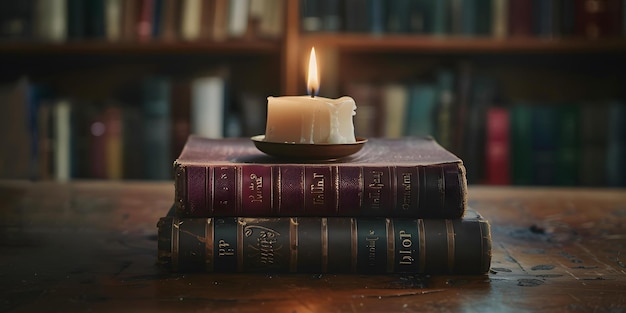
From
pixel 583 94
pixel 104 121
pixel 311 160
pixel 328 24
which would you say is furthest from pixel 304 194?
pixel 583 94

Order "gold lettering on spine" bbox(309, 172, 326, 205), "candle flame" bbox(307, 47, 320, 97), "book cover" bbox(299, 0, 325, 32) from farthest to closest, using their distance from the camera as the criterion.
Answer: "book cover" bbox(299, 0, 325, 32) → "candle flame" bbox(307, 47, 320, 97) → "gold lettering on spine" bbox(309, 172, 326, 205)

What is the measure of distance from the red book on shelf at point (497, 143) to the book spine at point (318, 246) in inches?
50.4

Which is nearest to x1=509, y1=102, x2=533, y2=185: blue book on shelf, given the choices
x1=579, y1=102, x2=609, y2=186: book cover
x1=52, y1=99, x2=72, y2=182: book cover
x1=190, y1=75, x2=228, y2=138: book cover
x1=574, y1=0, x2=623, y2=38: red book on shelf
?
x1=579, y1=102, x2=609, y2=186: book cover

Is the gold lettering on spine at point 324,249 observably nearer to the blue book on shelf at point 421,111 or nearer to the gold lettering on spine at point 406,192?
the gold lettering on spine at point 406,192

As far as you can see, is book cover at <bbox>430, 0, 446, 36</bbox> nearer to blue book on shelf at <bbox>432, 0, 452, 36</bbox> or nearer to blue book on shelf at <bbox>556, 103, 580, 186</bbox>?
blue book on shelf at <bbox>432, 0, 452, 36</bbox>

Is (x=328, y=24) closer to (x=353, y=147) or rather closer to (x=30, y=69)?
(x=30, y=69)

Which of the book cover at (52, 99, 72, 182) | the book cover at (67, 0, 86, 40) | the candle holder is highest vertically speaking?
the book cover at (67, 0, 86, 40)

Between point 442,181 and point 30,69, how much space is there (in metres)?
1.92

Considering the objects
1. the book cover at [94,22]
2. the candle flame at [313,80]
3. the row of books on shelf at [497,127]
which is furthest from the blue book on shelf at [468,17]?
the candle flame at [313,80]

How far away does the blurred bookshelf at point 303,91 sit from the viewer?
1.96 m

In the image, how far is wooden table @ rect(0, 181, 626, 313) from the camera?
0.65 m

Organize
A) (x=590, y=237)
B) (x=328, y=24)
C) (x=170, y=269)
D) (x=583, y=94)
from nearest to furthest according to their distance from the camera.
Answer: (x=170, y=269), (x=590, y=237), (x=328, y=24), (x=583, y=94)

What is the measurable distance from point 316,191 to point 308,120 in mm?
87

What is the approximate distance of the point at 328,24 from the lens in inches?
77.1
